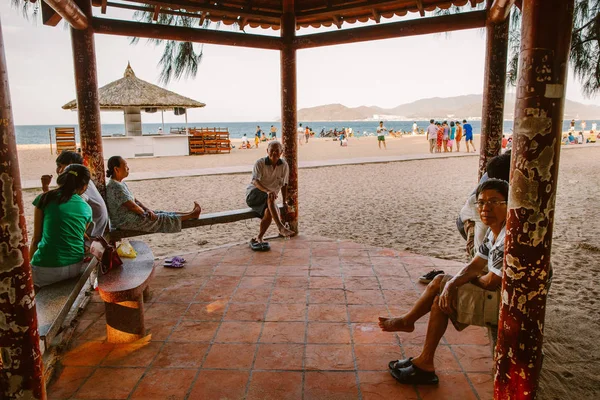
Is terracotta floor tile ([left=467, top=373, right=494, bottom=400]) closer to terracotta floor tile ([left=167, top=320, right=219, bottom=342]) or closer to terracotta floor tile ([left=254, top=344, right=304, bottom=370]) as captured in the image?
terracotta floor tile ([left=254, top=344, right=304, bottom=370])

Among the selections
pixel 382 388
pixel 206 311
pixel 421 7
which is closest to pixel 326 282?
pixel 206 311

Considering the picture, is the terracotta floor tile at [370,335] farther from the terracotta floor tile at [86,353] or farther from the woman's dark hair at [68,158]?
the woman's dark hair at [68,158]

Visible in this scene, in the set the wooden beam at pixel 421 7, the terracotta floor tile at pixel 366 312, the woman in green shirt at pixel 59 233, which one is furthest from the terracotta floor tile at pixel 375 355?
the wooden beam at pixel 421 7

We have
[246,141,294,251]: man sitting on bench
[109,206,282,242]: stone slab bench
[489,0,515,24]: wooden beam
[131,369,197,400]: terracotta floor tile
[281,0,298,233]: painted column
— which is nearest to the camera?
[131,369,197,400]: terracotta floor tile

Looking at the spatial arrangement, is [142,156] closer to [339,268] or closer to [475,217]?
[339,268]

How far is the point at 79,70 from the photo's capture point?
4.31 m

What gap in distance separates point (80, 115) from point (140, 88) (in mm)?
18833

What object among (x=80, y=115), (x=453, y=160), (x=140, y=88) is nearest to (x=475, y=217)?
(x=80, y=115)

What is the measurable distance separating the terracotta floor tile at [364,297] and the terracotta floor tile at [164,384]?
5.24 feet

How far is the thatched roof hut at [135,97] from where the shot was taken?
20.7 meters

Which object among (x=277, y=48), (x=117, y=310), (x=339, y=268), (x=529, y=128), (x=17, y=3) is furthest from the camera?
(x=277, y=48)

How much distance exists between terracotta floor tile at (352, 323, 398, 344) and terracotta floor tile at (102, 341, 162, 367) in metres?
1.42

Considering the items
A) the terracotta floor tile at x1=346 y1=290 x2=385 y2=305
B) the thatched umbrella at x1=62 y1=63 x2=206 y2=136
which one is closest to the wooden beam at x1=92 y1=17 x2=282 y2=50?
the terracotta floor tile at x1=346 y1=290 x2=385 y2=305

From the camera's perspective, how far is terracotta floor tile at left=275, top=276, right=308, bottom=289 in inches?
165
